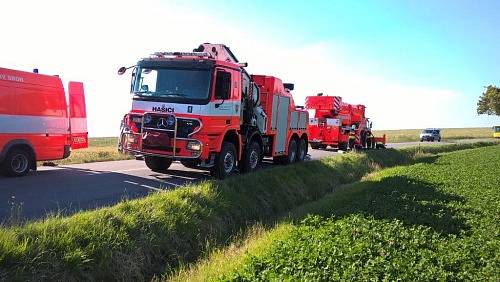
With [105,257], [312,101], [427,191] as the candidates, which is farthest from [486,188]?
[312,101]

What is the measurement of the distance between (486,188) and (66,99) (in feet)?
39.8

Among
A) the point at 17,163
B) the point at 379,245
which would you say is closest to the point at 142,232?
the point at 379,245

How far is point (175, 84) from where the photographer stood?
12859 mm

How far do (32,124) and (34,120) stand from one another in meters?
0.14

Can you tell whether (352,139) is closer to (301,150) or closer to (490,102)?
(301,150)

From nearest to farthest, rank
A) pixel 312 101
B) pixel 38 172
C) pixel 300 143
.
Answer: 1. pixel 38 172
2. pixel 300 143
3. pixel 312 101

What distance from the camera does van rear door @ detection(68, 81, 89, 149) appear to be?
15.1 meters

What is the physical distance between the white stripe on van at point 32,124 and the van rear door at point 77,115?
438mm

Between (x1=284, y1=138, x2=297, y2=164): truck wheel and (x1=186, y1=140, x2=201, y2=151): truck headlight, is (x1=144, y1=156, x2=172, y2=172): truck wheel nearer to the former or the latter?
(x1=186, y1=140, x2=201, y2=151): truck headlight

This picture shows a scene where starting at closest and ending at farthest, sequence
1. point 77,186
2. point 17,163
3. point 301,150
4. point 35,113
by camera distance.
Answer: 1. point 77,186
2. point 17,163
3. point 35,113
4. point 301,150

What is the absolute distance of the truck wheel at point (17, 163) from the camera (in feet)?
41.3

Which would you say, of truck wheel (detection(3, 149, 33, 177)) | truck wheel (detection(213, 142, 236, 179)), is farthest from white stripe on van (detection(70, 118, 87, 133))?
truck wheel (detection(213, 142, 236, 179))

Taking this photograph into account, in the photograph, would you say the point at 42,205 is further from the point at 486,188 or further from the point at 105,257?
the point at 486,188

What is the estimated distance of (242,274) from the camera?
617 cm
